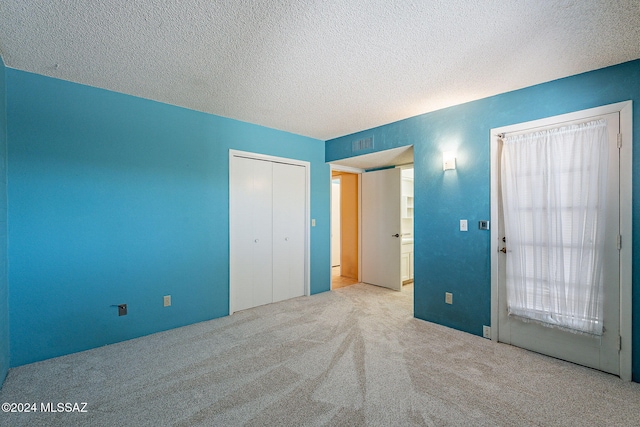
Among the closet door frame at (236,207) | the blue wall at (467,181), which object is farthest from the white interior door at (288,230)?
the blue wall at (467,181)

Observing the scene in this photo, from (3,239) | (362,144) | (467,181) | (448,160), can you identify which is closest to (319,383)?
(467,181)

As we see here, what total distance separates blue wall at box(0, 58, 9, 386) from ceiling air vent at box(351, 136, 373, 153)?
3.73m

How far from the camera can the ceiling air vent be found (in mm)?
4043

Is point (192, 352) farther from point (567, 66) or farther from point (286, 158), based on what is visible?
point (567, 66)

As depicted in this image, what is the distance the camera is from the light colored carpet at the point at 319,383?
69.4 inches

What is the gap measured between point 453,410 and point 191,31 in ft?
10.2

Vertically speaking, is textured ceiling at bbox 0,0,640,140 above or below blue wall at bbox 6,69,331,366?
above

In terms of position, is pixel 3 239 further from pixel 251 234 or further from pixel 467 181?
pixel 467 181

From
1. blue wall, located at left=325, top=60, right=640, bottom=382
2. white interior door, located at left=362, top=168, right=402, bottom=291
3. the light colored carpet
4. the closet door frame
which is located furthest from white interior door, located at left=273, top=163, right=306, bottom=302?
blue wall, located at left=325, top=60, right=640, bottom=382

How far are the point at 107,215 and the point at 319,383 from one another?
2.58 metres

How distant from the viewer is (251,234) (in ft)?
12.7

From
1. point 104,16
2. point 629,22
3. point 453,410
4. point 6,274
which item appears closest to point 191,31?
point 104,16

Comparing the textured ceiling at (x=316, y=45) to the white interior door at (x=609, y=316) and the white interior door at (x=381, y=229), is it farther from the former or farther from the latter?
the white interior door at (x=381, y=229)

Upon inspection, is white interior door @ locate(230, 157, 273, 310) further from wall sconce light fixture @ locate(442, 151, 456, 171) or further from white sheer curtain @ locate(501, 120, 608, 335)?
white sheer curtain @ locate(501, 120, 608, 335)
